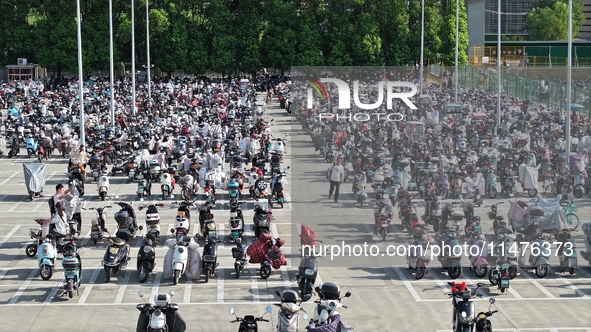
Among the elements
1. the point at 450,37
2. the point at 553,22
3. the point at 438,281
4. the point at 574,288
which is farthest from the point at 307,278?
the point at 553,22

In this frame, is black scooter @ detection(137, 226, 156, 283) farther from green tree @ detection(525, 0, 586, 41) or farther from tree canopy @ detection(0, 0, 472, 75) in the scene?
green tree @ detection(525, 0, 586, 41)

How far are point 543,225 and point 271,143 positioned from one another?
22743mm

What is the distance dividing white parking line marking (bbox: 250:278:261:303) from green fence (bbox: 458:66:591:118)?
1364 inches

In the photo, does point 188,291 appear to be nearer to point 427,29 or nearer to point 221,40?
point 427,29

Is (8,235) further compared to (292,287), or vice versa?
(8,235)

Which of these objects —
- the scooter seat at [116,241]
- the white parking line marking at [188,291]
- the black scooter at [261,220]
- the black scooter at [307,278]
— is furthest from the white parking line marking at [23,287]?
the black scooter at [307,278]

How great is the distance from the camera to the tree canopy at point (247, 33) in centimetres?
9475

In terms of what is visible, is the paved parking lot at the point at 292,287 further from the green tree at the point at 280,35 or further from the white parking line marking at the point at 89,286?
the green tree at the point at 280,35

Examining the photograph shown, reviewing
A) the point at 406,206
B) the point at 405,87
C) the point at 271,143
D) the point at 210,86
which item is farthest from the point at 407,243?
the point at 210,86

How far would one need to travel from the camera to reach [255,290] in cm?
2702

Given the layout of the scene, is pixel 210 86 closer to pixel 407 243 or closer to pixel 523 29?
pixel 407 243

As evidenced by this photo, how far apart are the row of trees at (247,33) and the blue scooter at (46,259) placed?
67.6 metres

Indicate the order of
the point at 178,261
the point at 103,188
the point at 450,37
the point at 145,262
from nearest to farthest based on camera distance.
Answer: the point at 178,261 < the point at 145,262 < the point at 103,188 < the point at 450,37

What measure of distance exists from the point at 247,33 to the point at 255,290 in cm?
7152
